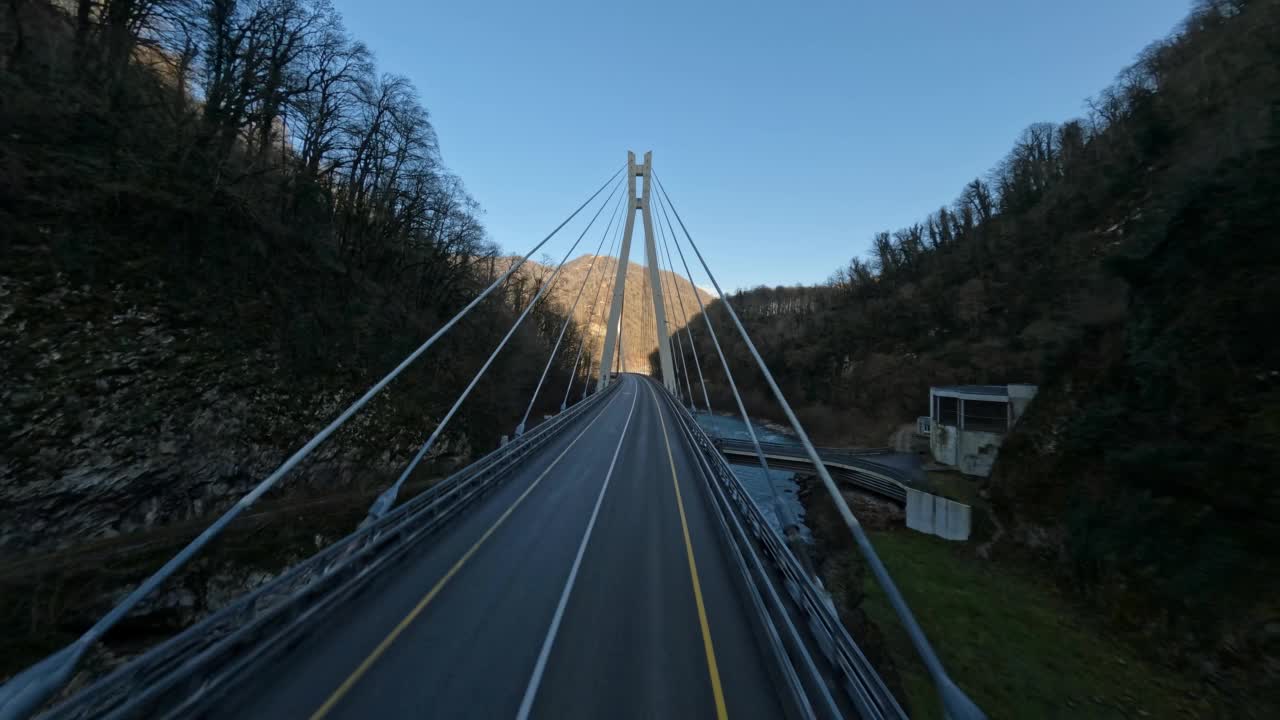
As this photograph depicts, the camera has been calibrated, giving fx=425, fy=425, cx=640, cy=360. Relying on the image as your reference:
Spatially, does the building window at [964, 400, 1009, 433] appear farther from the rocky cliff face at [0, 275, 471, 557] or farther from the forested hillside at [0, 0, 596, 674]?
the rocky cliff face at [0, 275, 471, 557]

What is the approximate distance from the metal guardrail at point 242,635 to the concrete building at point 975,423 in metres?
30.4

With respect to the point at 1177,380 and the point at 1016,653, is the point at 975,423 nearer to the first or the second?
the point at 1177,380

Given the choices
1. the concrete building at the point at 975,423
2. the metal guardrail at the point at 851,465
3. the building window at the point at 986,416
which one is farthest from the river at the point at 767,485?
the building window at the point at 986,416

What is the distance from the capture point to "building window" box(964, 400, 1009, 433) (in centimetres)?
2777

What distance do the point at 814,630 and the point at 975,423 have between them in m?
30.4

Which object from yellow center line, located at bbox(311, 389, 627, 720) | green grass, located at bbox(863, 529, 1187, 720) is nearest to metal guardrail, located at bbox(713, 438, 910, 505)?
green grass, located at bbox(863, 529, 1187, 720)

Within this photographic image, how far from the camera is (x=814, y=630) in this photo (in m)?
6.23

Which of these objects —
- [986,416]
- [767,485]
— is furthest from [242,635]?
[986,416]

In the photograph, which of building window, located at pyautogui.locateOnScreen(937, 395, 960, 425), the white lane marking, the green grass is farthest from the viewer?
building window, located at pyautogui.locateOnScreen(937, 395, 960, 425)

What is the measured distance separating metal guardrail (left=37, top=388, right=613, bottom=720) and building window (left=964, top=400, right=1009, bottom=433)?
109 ft

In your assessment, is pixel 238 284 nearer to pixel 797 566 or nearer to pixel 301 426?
pixel 301 426

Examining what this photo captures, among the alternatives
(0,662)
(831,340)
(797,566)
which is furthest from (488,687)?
(831,340)

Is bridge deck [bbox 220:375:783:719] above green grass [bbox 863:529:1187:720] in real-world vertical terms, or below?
above

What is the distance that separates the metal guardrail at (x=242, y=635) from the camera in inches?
169
